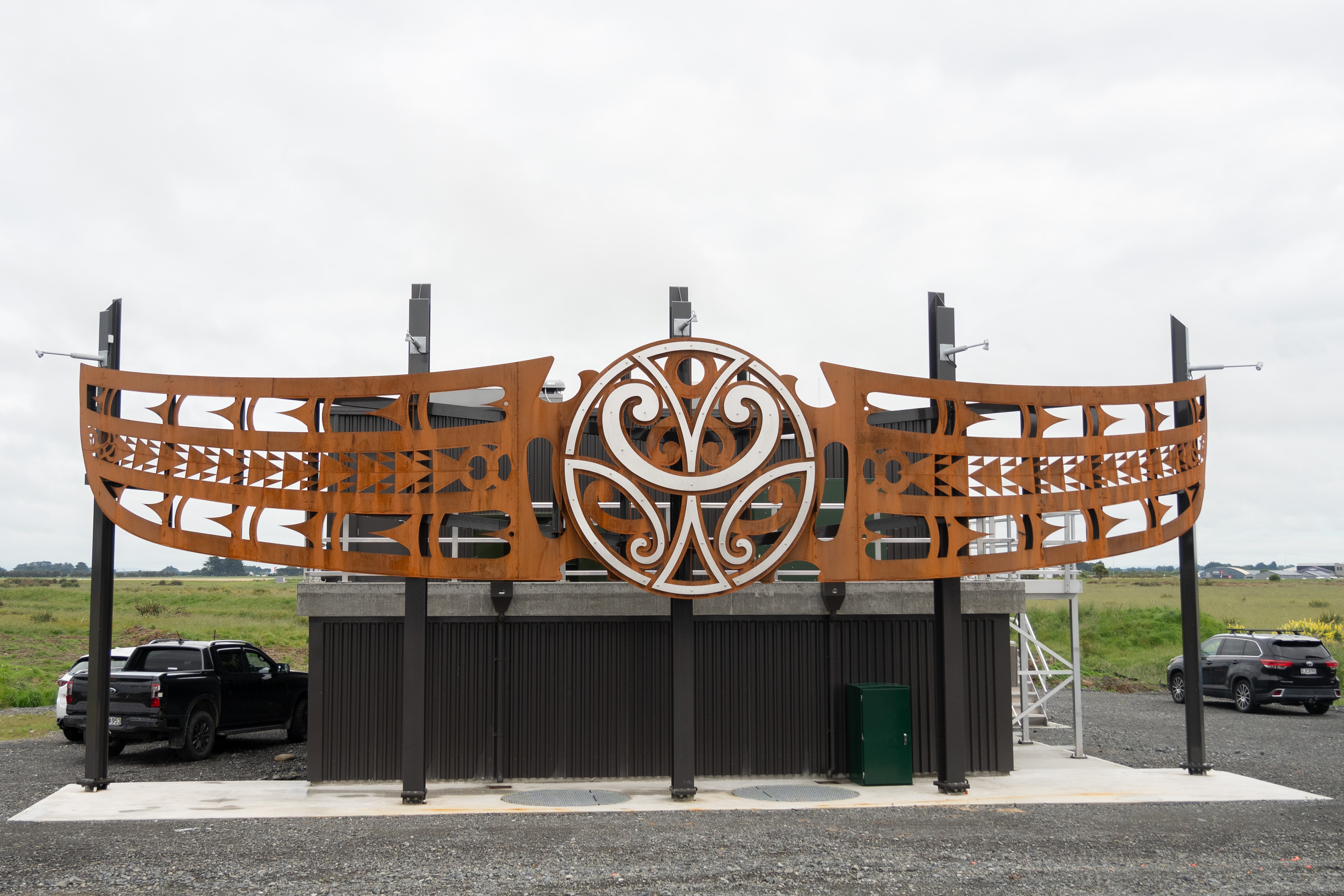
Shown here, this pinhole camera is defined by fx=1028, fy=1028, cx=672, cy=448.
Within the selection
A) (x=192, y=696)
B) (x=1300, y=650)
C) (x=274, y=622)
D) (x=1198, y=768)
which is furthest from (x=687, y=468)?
(x=274, y=622)

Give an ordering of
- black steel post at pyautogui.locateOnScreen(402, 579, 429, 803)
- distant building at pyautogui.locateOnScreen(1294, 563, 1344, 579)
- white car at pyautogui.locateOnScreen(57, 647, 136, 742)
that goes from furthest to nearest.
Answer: distant building at pyautogui.locateOnScreen(1294, 563, 1344, 579)
white car at pyautogui.locateOnScreen(57, 647, 136, 742)
black steel post at pyautogui.locateOnScreen(402, 579, 429, 803)

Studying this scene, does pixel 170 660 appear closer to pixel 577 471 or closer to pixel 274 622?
pixel 577 471

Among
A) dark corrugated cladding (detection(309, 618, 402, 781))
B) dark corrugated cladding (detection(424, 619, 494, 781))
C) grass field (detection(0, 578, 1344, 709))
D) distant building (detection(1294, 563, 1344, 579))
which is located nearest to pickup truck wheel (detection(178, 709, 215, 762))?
dark corrugated cladding (detection(309, 618, 402, 781))

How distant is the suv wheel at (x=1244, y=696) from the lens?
822 inches

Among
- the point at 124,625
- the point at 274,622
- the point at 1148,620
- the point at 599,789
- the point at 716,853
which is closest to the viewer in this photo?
the point at 716,853

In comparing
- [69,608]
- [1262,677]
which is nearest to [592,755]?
[1262,677]

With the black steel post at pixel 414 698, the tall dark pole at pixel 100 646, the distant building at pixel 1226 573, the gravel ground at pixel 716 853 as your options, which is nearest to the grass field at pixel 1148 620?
the gravel ground at pixel 716 853

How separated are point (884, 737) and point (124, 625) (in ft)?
131

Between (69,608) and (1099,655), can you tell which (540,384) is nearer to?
(1099,655)

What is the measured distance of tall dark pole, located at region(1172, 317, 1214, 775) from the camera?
43.9 feet

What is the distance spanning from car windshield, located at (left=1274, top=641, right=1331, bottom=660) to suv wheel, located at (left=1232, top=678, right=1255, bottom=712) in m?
0.89

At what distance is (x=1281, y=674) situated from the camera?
20.7 m

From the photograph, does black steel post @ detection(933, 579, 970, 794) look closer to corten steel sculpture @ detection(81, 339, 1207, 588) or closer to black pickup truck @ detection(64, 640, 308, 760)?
corten steel sculpture @ detection(81, 339, 1207, 588)

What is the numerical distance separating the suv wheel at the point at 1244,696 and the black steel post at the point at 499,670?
16.1 m
